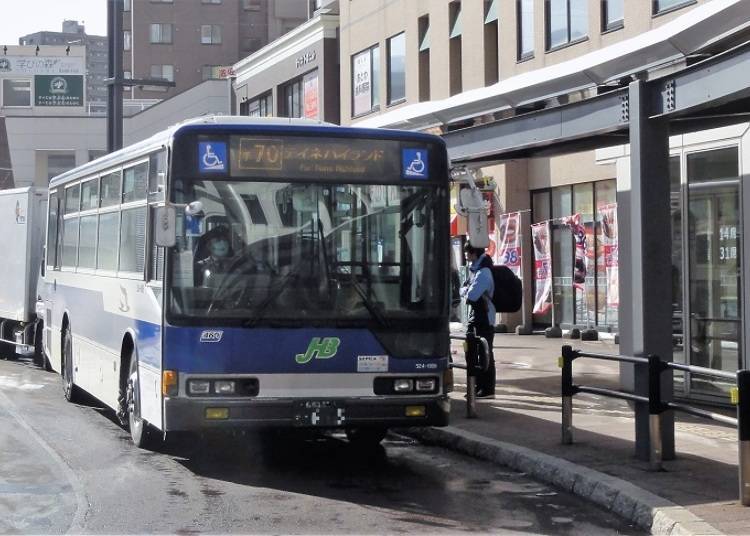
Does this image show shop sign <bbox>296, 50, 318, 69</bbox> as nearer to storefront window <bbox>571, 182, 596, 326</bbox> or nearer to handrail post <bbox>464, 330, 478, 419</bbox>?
storefront window <bbox>571, 182, 596, 326</bbox>

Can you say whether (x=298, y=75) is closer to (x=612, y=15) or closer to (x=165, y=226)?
(x=612, y=15)

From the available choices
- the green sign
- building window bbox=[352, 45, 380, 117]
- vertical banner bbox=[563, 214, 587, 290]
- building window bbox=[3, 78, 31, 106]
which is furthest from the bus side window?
building window bbox=[3, 78, 31, 106]

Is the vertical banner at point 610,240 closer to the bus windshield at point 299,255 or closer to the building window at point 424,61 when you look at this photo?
the building window at point 424,61

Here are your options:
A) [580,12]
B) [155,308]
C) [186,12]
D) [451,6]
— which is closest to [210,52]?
[186,12]

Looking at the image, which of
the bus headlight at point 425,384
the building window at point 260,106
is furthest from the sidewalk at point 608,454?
the building window at point 260,106

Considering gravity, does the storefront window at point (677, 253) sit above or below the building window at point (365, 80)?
below

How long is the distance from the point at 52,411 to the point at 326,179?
5.96 metres

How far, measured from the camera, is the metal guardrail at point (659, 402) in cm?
831

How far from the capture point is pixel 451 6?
30.8 meters

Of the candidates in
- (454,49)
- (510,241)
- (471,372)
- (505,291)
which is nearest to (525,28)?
(454,49)

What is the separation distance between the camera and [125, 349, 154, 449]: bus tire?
11.6m

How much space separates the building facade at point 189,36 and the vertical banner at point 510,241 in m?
56.9

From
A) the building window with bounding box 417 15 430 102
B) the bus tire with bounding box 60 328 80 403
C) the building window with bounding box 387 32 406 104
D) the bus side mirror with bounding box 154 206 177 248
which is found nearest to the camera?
the bus side mirror with bounding box 154 206 177 248

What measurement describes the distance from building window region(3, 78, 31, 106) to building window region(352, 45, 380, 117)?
45.2 meters
